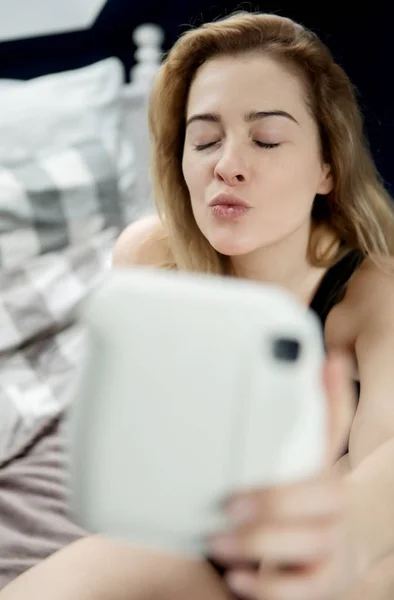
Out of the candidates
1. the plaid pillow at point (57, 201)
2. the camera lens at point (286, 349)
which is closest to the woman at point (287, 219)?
the camera lens at point (286, 349)

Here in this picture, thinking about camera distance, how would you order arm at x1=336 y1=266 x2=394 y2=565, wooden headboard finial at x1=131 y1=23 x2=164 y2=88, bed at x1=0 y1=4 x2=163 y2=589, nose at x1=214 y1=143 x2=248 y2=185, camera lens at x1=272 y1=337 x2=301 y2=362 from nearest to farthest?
camera lens at x1=272 y1=337 x2=301 y2=362
arm at x1=336 y1=266 x2=394 y2=565
nose at x1=214 y1=143 x2=248 y2=185
bed at x1=0 y1=4 x2=163 y2=589
wooden headboard finial at x1=131 y1=23 x2=164 y2=88

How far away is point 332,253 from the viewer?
3.07 feet

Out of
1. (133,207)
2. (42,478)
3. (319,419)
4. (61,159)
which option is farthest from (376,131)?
(319,419)

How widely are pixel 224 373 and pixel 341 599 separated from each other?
0.42 meters

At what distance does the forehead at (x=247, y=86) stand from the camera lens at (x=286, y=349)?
0.45 metres

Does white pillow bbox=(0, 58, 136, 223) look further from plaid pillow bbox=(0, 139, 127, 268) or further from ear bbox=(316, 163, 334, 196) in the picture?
ear bbox=(316, 163, 334, 196)

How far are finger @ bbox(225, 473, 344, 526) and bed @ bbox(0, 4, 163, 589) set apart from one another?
57 cm

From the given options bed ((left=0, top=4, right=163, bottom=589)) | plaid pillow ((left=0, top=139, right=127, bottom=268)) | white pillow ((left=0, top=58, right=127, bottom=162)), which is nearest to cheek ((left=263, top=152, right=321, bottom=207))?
bed ((left=0, top=4, right=163, bottom=589))

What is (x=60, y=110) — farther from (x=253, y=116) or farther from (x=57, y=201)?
(x=253, y=116)

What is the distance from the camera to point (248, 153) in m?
0.76

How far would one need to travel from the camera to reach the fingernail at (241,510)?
395 millimetres

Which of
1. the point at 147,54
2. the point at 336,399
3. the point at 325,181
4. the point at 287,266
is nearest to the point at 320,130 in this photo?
the point at 325,181

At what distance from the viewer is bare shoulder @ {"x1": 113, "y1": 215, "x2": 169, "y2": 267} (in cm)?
106

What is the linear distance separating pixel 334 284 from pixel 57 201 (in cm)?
76
